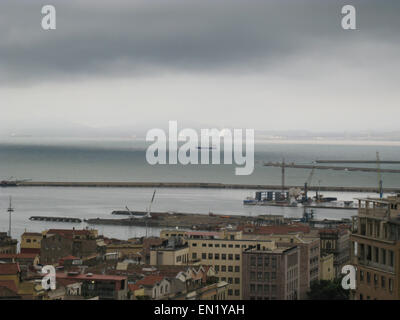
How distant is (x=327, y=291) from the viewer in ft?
55.3

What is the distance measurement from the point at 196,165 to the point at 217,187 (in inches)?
1659

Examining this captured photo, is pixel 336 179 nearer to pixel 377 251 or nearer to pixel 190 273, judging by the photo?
pixel 190 273

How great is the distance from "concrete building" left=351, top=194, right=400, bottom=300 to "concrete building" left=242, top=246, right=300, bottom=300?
28.6 ft

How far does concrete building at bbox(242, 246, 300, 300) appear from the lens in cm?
1581

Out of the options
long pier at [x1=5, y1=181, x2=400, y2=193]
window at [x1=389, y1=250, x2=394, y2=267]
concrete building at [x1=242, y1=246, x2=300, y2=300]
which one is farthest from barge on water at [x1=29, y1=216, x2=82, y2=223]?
window at [x1=389, y1=250, x2=394, y2=267]

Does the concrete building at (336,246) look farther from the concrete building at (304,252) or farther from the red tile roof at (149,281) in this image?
the red tile roof at (149,281)

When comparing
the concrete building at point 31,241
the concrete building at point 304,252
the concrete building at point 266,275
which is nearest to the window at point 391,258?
the concrete building at point 266,275

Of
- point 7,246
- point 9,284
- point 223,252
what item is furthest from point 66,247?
point 9,284

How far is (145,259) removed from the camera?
1764 centimetres

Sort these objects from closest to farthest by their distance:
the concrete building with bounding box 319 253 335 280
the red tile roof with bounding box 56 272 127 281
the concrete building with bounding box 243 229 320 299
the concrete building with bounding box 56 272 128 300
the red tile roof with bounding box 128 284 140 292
Answer: 1. the concrete building with bounding box 56 272 128 300
2. the red tile roof with bounding box 128 284 140 292
3. the red tile roof with bounding box 56 272 127 281
4. the concrete building with bounding box 243 229 320 299
5. the concrete building with bounding box 319 253 335 280

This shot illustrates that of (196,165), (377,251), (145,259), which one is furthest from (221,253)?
(196,165)

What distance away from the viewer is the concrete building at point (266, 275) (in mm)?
15815

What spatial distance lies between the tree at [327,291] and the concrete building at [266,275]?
61cm

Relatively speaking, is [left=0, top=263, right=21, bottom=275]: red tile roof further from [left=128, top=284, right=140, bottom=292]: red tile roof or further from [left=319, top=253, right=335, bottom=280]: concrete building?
[left=319, top=253, right=335, bottom=280]: concrete building
